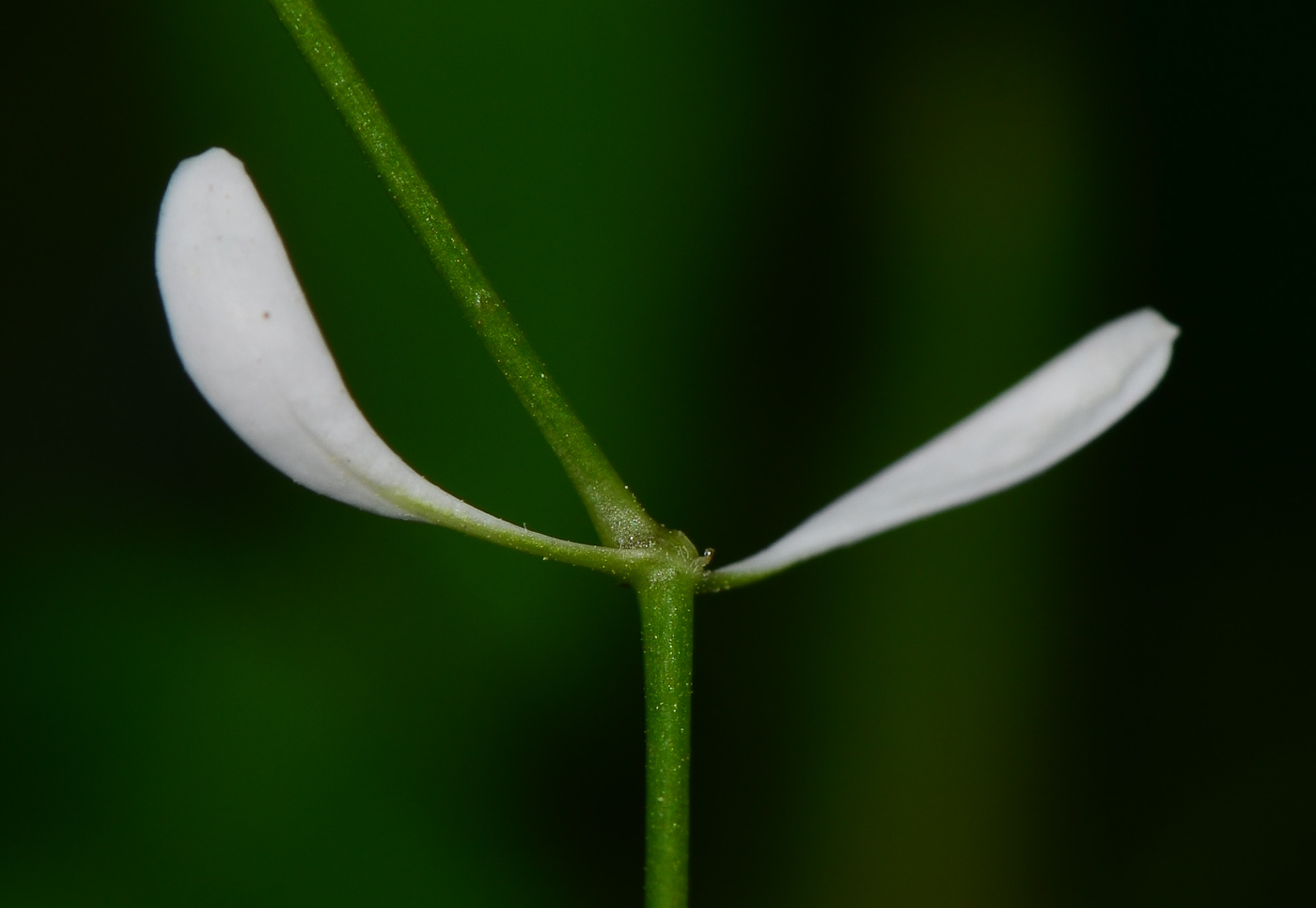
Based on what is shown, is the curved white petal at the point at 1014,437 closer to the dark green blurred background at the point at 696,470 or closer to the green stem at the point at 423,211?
the green stem at the point at 423,211

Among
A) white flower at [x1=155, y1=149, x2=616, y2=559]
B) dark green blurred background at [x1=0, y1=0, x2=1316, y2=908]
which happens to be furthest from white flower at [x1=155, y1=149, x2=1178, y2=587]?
dark green blurred background at [x1=0, y1=0, x2=1316, y2=908]

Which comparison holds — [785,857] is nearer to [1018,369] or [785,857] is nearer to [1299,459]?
[1018,369]

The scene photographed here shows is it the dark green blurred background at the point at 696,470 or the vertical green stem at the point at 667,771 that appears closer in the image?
the vertical green stem at the point at 667,771

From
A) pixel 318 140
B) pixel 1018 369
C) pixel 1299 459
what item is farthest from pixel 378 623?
pixel 1299 459

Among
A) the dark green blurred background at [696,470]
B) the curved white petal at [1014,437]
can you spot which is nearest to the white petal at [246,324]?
the curved white petal at [1014,437]

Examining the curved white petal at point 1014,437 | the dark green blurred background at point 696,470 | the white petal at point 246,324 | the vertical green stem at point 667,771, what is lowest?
the vertical green stem at point 667,771

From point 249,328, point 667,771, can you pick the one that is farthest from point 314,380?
point 667,771

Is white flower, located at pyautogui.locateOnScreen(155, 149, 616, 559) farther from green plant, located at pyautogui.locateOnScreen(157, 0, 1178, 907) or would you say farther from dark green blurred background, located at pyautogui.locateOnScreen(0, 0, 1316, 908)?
dark green blurred background, located at pyautogui.locateOnScreen(0, 0, 1316, 908)
